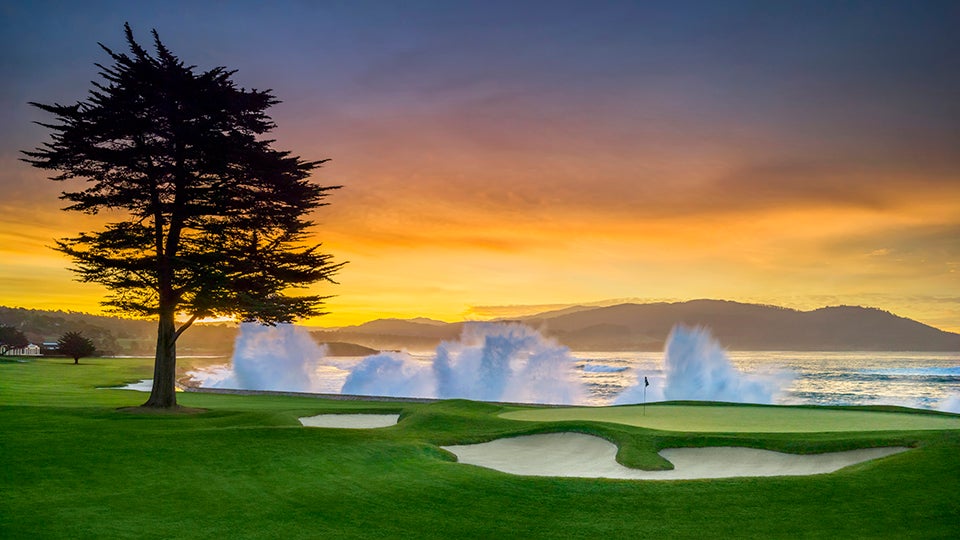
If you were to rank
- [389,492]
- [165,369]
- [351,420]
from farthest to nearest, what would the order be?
1. [351,420]
2. [165,369]
3. [389,492]

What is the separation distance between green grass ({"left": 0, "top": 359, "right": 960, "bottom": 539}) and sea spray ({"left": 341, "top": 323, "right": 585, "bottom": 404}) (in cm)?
3923

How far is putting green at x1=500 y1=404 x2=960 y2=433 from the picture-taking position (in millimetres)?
18641

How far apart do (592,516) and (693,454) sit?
20.7 ft

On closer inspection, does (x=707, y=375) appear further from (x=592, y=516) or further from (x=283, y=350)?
(x=592, y=516)

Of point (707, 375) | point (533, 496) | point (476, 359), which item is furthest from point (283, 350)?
point (533, 496)

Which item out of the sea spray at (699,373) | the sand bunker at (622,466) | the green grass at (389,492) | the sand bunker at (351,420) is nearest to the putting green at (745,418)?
the sand bunker at (622,466)

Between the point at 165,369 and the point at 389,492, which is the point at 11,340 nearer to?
the point at 165,369

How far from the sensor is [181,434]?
14484 mm

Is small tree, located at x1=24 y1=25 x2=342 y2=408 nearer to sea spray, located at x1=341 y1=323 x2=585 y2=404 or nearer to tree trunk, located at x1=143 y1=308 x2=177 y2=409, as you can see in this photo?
tree trunk, located at x1=143 y1=308 x2=177 y2=409

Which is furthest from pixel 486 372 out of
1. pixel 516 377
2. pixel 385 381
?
pixel 385 381

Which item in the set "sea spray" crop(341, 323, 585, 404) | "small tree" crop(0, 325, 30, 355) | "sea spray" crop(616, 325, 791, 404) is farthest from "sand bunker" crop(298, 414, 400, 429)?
"small tree" crop(0, 325, 30, 355)

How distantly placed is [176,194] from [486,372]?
36.3 meters

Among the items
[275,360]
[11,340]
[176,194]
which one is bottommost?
[275,360]

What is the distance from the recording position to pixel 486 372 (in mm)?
56219
